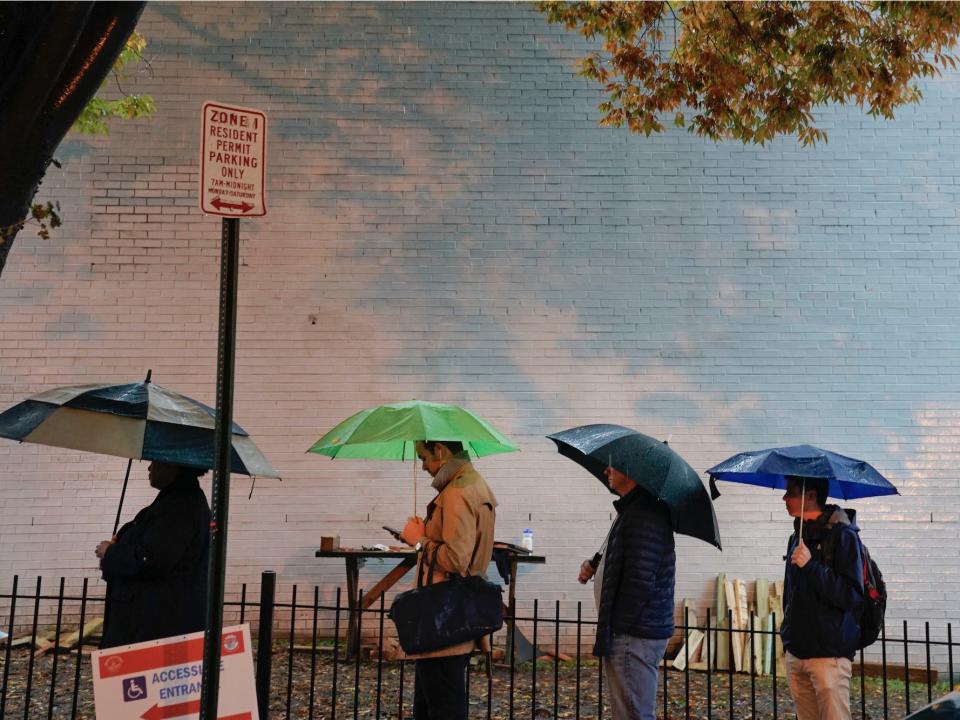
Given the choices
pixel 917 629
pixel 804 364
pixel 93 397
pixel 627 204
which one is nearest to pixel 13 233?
pixel 93 397

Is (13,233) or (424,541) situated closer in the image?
(13,233)

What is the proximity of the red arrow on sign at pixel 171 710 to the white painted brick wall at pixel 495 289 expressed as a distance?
19.5 ft

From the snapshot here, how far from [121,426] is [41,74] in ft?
5.93

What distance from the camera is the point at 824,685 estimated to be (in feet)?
18.3

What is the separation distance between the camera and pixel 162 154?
10484 millimetres

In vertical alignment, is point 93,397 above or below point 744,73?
below

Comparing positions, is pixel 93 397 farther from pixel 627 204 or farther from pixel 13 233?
pixel 627 204

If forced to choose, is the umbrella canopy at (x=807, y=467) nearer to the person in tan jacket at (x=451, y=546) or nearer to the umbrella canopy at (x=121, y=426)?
the person in tan jacket at (x=451, y=546)

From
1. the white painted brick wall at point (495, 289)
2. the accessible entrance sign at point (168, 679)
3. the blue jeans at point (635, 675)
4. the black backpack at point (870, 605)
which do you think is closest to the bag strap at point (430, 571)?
the blue jeans at point (635, 675)

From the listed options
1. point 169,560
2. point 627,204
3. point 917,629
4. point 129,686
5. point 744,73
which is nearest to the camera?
point 129,686

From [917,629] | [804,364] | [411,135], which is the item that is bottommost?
[917,629]

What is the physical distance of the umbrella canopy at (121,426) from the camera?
5.00 metres

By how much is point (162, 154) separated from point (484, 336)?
400cm

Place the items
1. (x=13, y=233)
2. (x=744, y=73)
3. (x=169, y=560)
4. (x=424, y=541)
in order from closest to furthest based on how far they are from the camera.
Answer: (x=13, y=233) < (x=169, y=560) < (x=424, y=541) < (x=744, y=73)
